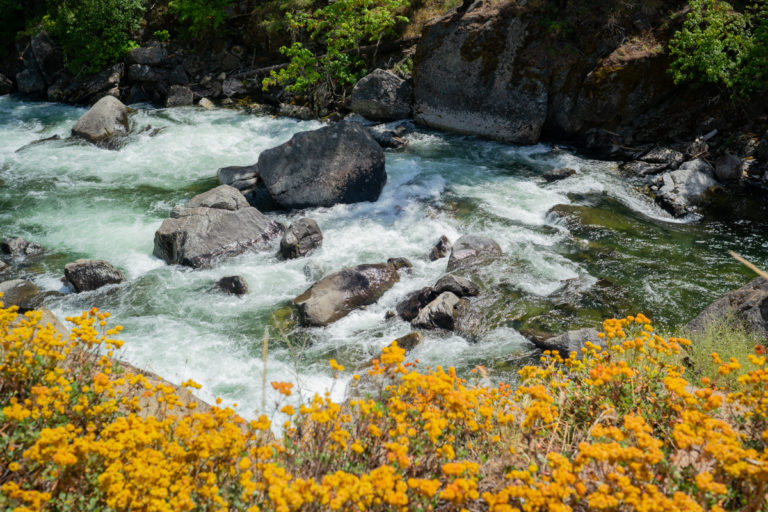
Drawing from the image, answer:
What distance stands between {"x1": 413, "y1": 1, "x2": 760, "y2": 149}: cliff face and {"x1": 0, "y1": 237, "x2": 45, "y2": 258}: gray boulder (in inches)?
382

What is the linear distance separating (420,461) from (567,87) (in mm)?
11859

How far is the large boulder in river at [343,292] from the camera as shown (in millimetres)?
7070

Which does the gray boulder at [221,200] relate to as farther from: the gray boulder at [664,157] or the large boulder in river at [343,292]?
the gray boulder at [664,157]

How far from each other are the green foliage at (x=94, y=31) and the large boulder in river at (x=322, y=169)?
37.7ft

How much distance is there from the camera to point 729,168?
10.6m

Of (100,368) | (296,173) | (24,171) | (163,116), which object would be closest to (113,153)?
(24,171)

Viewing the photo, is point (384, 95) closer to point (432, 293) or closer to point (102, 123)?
point (102, 123)

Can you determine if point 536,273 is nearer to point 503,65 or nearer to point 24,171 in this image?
point 503,65

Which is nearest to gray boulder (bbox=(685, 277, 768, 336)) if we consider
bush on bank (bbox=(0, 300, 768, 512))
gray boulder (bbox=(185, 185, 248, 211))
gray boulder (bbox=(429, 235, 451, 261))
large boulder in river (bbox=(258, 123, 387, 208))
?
bush on bank (bbox=(0, 300, 768, 512))

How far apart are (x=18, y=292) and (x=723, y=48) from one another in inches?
557

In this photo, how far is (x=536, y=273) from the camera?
8.09 m

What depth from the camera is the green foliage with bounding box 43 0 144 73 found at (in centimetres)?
1789

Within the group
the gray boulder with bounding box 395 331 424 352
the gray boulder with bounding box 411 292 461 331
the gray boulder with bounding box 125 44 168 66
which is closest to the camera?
the gray boulder with bounding box 395 331 424 352

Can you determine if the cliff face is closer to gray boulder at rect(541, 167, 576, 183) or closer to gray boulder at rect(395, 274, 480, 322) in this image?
gray boulder at rect(541, 167, 576, 183)
